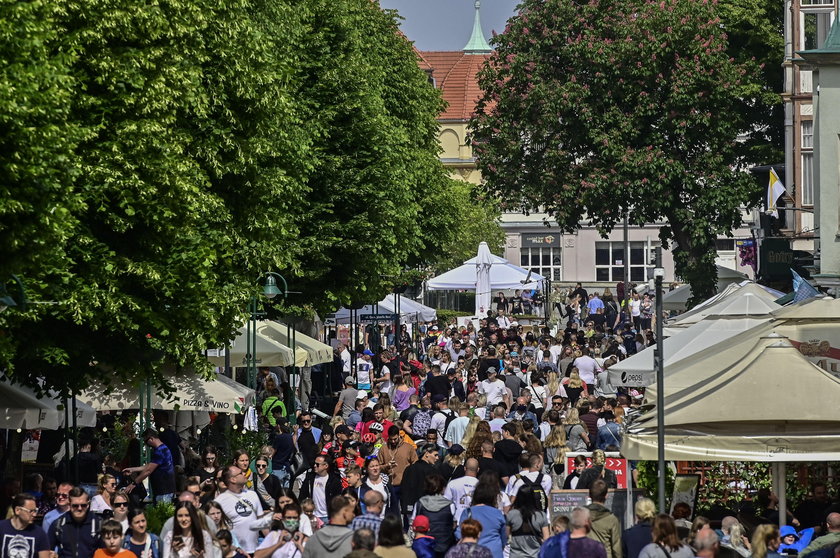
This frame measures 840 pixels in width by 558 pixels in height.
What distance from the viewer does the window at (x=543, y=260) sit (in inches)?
3809

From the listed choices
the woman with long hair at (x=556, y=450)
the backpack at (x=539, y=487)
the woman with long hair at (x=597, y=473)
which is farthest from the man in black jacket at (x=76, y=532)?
the woman with long hair at (x=556, y=450)

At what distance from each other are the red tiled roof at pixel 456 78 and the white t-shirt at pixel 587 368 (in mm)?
71022

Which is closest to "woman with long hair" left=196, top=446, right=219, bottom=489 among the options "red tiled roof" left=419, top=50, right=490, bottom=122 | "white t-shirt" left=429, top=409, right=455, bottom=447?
"white t-shirt" left=429, top=409, right=455, bottom=447

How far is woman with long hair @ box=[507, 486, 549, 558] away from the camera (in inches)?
616

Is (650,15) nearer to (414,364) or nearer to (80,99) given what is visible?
(414,364)

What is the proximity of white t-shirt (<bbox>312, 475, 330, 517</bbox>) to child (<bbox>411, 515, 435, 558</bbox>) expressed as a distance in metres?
4.25

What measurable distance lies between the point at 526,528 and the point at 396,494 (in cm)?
523

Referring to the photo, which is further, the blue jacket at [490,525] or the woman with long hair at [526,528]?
the woman with long hair at [526,528]

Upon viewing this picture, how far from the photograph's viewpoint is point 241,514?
53.0 ft

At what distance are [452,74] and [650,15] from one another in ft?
220

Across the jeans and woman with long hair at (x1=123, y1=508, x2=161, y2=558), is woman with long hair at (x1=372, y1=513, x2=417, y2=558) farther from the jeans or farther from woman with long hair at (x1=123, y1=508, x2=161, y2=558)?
the jeans

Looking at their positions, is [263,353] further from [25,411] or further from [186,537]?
[186,537]

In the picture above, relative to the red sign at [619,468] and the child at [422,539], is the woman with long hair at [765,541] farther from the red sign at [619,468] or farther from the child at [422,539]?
the red sign at [619,468]

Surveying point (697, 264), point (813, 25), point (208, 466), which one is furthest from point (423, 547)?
point (697, 264)
